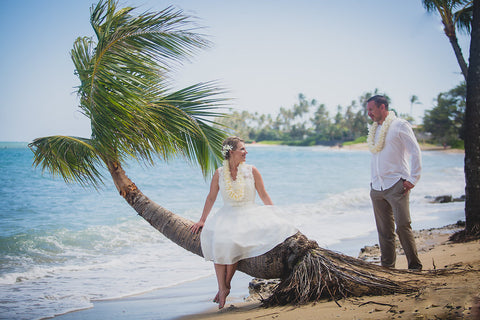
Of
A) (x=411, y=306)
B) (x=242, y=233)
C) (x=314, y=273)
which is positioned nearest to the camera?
(x=411, y=306)

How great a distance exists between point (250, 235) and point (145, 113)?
2.21 meters

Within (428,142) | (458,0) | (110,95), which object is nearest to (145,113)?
(110,95)

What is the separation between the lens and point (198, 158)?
612cm

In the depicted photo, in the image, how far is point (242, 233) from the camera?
4.16 m

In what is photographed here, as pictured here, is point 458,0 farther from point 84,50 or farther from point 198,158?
point 84,50

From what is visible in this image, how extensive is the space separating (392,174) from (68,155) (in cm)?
450

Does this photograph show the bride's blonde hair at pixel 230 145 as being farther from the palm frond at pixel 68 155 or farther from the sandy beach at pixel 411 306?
the palm frond at pixel 68 155

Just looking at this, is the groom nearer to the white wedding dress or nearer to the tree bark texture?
the white wedding dress

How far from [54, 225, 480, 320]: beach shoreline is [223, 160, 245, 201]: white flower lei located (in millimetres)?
1256

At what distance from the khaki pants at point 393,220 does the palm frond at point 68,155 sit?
151 inches

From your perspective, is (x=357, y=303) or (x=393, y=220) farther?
(x=393, y=220)

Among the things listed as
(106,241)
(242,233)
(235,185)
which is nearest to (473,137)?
(235,185)

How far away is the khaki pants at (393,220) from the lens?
4750mm

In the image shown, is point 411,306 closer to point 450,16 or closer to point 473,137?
point 473,137
